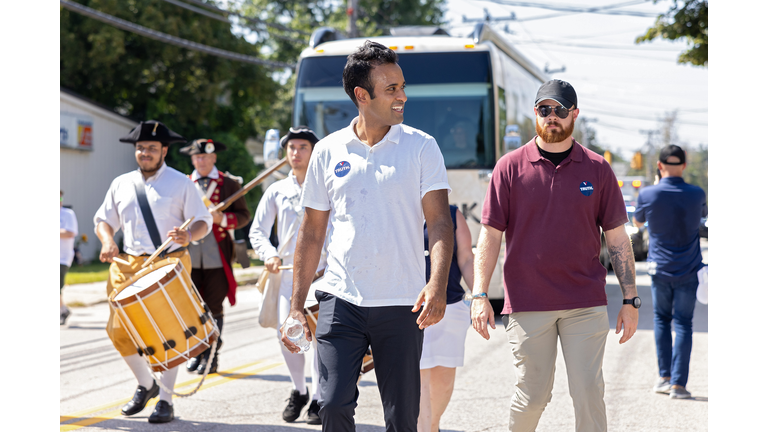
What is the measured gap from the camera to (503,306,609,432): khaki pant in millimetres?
3814

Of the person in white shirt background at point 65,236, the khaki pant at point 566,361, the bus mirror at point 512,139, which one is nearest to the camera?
the khaki pant at point 566,361

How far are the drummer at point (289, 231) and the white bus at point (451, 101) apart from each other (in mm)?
3874

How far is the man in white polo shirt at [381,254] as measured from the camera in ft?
11.1

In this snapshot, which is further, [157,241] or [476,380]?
[476,380]

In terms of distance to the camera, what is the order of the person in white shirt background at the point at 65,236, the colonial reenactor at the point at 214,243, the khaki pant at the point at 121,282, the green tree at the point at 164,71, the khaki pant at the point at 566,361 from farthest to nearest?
the green tree at the point at 164,71 → the person in white shirt background at the point at 65,236 → the colonial reenactor at the point at 214,243 → the khaki pant at the point at 121,282 → the khaki pant at the point at 566,361

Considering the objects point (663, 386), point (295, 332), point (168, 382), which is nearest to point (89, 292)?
point (168, 382)

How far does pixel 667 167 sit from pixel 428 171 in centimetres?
367

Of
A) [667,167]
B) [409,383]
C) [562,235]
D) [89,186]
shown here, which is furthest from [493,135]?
[89,186]

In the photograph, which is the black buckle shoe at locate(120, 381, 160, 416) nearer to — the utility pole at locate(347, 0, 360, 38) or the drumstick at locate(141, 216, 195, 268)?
the drumstick at locate(141, 216, 195, 268)

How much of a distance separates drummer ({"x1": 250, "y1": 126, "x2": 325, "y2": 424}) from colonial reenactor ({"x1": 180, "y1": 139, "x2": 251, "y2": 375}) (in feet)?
4.45

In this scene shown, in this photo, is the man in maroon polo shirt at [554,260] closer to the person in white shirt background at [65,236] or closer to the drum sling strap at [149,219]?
the drum sling strap at [149,219]

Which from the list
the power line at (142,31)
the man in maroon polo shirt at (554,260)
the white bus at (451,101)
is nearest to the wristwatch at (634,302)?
the man in maroon polo shirt at (554,260)

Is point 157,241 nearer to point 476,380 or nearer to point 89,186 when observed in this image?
point 476,380

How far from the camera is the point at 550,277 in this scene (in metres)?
3.89
